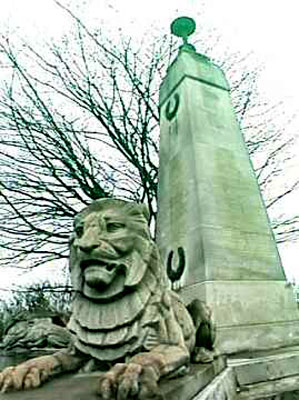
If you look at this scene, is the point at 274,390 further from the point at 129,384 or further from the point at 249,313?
the point at 129,384

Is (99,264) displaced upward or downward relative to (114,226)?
downward

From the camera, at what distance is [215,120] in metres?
6.78

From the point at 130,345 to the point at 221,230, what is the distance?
3329mm

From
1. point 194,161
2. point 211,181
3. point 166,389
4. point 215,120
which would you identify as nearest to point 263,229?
point 211,181

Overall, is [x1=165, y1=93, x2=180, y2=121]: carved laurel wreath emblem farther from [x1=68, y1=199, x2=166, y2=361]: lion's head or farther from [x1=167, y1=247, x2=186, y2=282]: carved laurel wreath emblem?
[x1=68, y1=199, x2=166, y2=361]: lion's head

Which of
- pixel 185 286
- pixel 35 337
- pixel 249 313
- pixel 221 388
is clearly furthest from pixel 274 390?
pixel 35 337

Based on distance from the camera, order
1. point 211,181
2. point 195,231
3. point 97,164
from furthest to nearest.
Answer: point 97,164, point 211,181, point 195,231

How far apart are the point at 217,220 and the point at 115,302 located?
11.0ft

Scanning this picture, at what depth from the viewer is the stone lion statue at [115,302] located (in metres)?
2.50

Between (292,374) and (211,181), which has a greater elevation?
(211,181)

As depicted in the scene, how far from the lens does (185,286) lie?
5559 millimetres

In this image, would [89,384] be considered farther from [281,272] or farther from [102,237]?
[281,272]

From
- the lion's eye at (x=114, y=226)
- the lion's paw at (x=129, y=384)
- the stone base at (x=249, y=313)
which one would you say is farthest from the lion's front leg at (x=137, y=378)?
the stone base at (x=249, y=313)

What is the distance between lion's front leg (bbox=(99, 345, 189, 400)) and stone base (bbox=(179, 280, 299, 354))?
260 cm
